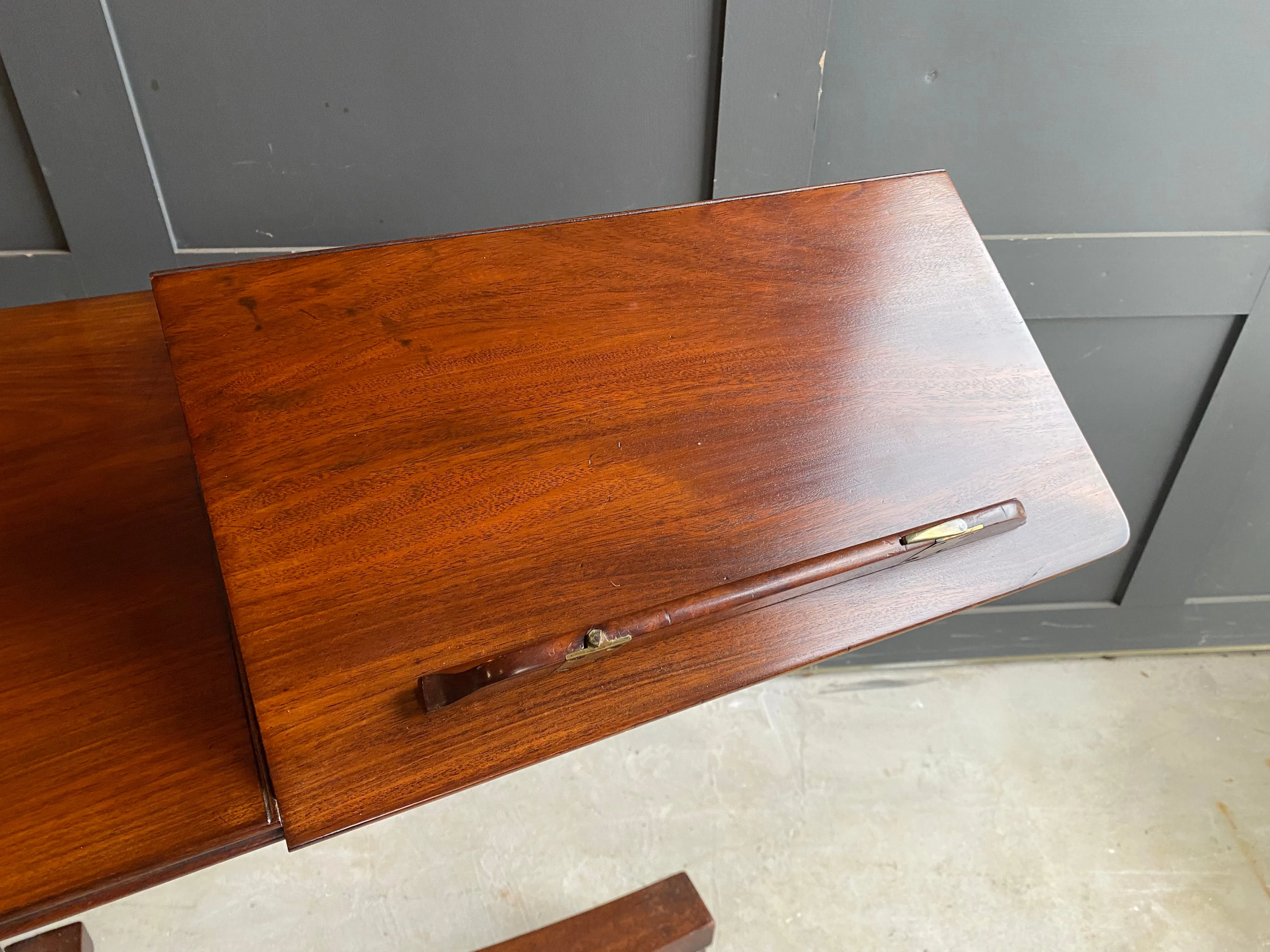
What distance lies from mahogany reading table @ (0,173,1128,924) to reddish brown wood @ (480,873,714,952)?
105 centimetres

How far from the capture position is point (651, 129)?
165 cm

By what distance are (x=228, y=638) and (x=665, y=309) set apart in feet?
1.93

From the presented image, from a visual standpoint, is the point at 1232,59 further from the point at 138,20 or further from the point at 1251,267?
the point at 138,20

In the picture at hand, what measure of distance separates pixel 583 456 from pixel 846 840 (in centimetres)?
155

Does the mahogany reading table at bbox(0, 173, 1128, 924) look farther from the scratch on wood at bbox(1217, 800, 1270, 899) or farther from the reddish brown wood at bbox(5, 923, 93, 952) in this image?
the scratch on wood at bbox(1217, 800, 1270, 899)

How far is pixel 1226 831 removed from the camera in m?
2.15

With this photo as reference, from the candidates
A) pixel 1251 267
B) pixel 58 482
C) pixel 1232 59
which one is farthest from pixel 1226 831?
pixel 58 482

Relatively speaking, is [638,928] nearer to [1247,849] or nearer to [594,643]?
[594,643]

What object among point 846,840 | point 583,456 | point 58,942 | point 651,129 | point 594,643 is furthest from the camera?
point 846,840

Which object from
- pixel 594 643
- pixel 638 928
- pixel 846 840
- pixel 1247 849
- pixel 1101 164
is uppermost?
pixel 1101 164

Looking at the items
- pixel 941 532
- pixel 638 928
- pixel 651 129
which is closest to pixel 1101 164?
pixel 651 129

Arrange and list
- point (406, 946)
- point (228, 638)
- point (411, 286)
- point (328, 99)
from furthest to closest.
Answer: point (406, 946) → point (328, 99) → point (411, 286) → point (228, 638)

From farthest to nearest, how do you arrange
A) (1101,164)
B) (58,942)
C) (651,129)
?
(1101,164) < (651,129) < (58,942)

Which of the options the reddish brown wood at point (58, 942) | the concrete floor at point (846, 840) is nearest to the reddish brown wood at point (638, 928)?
the concrete floor at point (846, 840)
